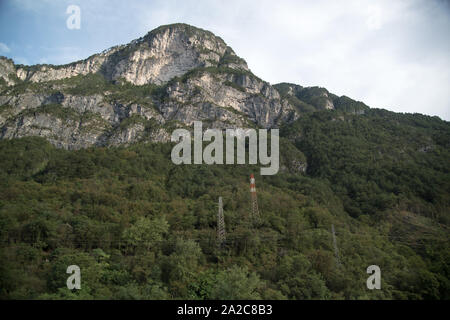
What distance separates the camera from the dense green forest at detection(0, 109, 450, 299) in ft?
126

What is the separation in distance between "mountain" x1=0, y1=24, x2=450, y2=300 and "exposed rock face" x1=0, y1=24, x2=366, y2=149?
0.73 metres

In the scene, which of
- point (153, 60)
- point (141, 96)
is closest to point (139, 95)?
point (141, 96)

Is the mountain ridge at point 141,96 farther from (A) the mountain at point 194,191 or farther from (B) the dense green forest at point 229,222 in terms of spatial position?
(B) the dense green forest at point 229,222

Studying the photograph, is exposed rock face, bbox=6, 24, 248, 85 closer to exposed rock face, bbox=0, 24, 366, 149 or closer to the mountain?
exposed rock face, bbox=0, 24, 366, 149

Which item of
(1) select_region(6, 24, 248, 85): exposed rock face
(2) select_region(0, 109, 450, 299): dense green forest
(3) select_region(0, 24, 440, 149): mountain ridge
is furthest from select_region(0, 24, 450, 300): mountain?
(1) select_region(6, 24, 248, 85): exposed rock face

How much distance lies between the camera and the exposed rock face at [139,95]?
122 m

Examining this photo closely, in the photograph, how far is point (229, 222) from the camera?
6097cm

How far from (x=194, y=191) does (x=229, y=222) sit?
70.9ft

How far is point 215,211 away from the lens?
209 ft
